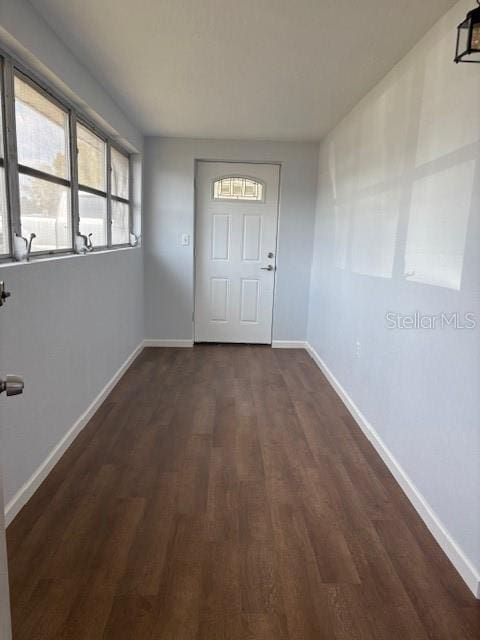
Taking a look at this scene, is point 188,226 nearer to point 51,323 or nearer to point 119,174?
point 119,174

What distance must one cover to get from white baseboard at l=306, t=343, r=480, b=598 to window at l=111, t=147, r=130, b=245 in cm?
259

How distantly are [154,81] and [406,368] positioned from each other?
2468 mm

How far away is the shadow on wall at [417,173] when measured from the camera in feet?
5.77

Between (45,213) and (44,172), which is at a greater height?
(44,172)

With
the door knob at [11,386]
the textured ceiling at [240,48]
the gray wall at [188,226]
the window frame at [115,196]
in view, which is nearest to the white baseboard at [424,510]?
the door knob at [11,386]

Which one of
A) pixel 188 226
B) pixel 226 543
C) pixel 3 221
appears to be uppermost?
pixel 188 226

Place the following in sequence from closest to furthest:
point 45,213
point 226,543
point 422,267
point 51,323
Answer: point 226,543, point 422,267, point 51,323, point 45,213

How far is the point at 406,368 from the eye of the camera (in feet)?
7.33

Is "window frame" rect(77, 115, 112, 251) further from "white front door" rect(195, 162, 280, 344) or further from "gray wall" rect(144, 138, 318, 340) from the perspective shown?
"white front door" rect(195, 162, 280, 344)

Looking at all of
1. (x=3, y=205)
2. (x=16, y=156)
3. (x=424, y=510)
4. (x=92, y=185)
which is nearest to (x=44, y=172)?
(x=16, y=156)

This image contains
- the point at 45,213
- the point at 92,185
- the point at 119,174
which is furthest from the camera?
the point at 119,174

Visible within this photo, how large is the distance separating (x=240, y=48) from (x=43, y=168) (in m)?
1.28

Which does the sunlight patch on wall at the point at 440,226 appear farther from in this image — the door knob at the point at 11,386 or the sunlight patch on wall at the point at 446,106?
the door knob at the point at 11,386

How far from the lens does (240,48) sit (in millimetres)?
2318
